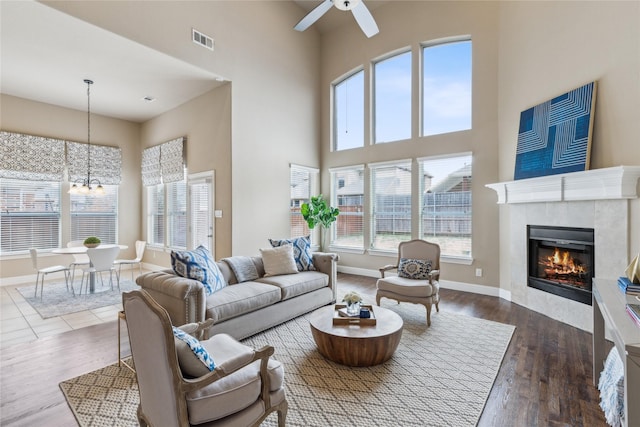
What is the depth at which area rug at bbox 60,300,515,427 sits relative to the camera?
6.82 ft

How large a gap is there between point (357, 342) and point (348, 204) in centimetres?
456

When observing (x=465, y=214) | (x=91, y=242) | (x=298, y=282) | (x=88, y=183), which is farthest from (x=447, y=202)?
(x=88, y=183)

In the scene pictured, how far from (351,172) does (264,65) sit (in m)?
2.83

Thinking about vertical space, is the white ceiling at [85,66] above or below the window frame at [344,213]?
above

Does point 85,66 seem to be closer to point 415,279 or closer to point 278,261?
point 278,261

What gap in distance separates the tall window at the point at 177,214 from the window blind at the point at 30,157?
7.18 feet

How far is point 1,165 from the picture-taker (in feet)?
18.7

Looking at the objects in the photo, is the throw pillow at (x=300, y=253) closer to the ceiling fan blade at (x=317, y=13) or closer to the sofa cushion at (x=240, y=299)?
the sofa cushion at (x=240, y=299)

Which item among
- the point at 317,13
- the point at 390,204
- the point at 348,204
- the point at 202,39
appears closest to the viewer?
the point at 317,13

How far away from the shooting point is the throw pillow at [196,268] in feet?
10.3

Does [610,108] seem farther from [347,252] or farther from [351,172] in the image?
[347,252]

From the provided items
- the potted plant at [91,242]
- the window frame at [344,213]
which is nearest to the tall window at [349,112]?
the window frame at [344,213]

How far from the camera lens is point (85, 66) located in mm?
4723

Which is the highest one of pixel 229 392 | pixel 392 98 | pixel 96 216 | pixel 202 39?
pixel 202 39
